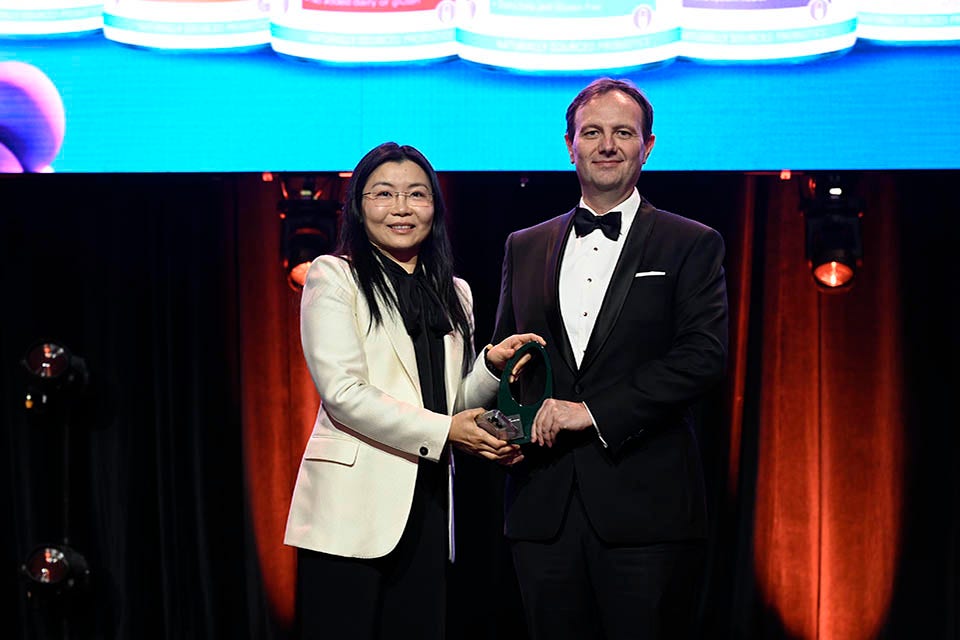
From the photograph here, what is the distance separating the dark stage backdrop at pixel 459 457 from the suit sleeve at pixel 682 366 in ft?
3.88

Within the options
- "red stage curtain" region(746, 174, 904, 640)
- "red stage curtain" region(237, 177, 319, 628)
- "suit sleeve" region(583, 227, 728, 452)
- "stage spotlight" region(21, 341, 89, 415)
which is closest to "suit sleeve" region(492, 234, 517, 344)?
"suit sleeve" region(583, 227, 728, 452)

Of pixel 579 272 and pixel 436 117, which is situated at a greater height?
pixel 436 117

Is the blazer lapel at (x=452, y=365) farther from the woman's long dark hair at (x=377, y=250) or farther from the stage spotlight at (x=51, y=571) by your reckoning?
the stage spotlight at (x=51, y=571)

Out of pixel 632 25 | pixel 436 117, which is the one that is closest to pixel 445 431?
pixel 436 117

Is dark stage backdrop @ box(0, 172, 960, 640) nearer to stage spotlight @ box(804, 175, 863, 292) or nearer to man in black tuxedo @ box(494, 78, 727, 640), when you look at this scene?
stage spotlight @ box(804, 175, 863, 292)

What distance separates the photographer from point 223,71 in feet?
11.1

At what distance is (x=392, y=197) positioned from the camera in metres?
2.26

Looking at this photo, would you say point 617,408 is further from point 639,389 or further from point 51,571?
point 51,571

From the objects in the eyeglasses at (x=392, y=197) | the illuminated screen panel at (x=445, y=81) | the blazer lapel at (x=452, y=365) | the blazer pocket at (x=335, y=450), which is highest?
the illuminated screen panel at (x=445, y=81)

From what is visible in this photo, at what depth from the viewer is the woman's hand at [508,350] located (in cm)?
220

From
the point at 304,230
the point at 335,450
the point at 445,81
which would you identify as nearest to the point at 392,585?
the point at 335,450

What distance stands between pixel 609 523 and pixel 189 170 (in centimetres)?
200

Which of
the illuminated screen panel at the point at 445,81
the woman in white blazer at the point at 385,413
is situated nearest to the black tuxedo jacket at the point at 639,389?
the woman in white blazer at the point at 385,413

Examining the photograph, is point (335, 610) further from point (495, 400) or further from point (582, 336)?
point (582, 336)
